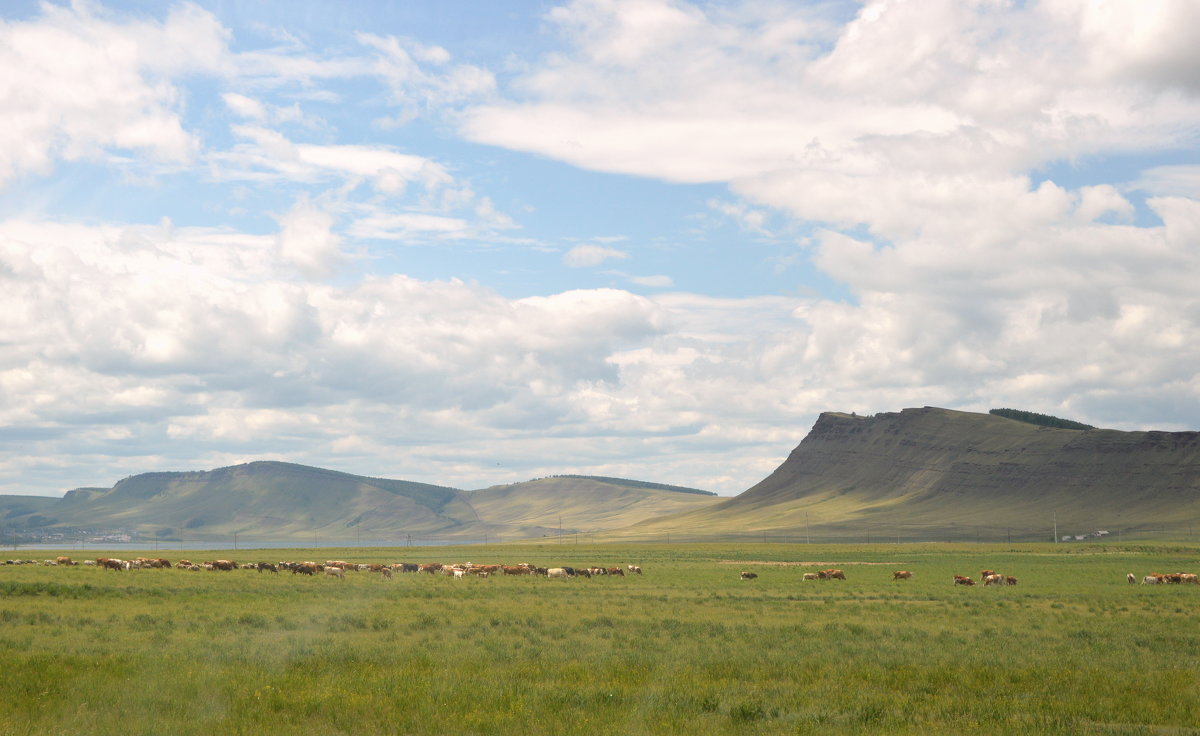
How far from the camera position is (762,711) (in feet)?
55.8

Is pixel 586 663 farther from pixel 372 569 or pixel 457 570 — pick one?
pixel 372 569

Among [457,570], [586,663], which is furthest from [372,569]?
[586,663]

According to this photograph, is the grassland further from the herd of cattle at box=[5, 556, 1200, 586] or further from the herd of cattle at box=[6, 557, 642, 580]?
the herd of cattle at box=[6, 557, 642, 580]

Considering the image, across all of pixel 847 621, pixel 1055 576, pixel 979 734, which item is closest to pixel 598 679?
pixel 979 734

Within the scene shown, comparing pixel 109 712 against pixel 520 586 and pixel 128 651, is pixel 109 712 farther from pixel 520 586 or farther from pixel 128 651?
pixel 520 586

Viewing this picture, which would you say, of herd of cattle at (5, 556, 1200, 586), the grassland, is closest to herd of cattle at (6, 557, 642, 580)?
herd of cattle at (5, 556, 1200, 586)

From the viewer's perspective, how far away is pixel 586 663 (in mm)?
22172

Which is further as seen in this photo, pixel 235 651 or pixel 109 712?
pixel 235 651

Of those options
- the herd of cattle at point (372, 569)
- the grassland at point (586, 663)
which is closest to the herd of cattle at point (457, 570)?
the herd of cattle at point (372, 569)

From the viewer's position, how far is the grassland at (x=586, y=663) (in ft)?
53.4

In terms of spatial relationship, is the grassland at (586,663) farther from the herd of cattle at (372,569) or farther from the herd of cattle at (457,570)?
the herd of cattle at (372,569)

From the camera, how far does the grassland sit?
16.3 meters

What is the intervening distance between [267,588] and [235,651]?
931 inches

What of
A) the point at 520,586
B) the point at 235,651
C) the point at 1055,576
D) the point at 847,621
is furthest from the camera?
the point at 1055,576
